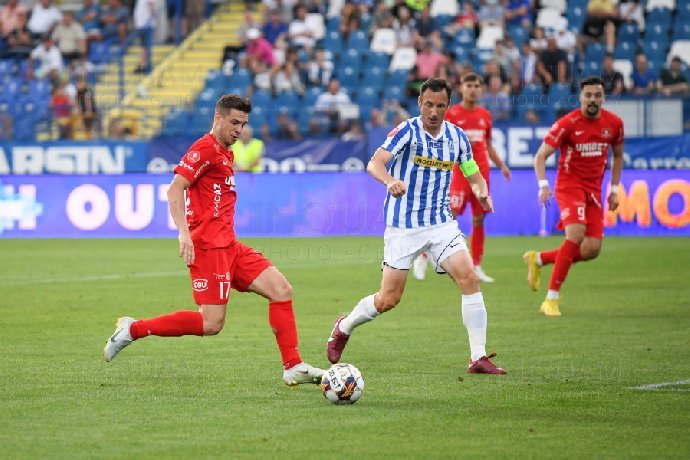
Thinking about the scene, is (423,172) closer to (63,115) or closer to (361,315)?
(361,315)

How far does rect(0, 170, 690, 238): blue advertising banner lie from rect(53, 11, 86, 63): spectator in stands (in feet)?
23.5

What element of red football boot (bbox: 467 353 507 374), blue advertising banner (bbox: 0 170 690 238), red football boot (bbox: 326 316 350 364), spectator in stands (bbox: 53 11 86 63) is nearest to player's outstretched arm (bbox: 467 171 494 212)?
red football boot (bbox: 467 353 507 374)

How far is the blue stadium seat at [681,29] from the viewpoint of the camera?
2653 centimetres

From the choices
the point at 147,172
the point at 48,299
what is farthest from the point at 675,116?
the point at 48,299

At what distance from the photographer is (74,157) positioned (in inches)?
1034

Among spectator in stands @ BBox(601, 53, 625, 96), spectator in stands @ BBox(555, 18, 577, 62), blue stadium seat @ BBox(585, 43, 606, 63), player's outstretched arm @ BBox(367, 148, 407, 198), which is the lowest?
player's outstretched arm @ BBox(367, 148, 407, 198)

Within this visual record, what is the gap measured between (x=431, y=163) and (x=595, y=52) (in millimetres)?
17870

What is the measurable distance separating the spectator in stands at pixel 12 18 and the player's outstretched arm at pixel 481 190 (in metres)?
24.7

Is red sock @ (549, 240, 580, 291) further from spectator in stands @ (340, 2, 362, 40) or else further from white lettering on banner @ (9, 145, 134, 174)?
spectator in stands @ (340, 2, 362, 40)

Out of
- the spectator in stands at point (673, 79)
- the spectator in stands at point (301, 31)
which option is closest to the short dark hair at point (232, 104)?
the spectator in stands at point (673, 79)

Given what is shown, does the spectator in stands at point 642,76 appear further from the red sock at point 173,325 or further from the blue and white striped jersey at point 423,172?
the red sock at point 173,325

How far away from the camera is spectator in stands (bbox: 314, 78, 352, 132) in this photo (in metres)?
25.8

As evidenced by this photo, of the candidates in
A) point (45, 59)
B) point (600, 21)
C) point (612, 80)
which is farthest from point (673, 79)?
point (45, 59)

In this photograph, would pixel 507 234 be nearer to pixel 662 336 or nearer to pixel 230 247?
pixel 662 336
